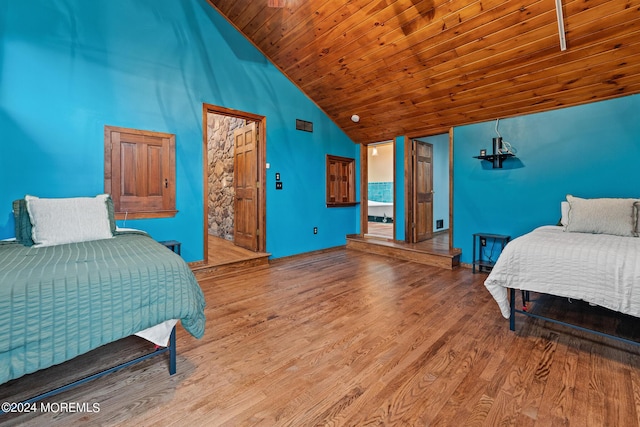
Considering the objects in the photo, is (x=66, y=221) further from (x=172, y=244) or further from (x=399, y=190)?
(x=399, y=190)

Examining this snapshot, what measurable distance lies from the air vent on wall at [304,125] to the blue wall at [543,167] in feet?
7.64

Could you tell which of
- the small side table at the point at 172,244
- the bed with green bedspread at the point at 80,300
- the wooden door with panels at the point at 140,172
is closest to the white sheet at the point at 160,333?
the bed with green bedspread at the point at 80,300

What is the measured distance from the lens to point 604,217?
2479 mm

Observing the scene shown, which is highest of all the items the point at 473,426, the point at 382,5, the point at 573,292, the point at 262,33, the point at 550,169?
the point at 262,33

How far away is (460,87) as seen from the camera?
11.5 ft

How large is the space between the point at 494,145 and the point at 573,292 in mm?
2426

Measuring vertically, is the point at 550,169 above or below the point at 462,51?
below

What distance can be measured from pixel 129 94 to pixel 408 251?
4248 millimetres

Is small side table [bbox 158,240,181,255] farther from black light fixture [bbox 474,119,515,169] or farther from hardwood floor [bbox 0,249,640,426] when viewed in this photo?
black light fixture [bbox 474,119,515,169]

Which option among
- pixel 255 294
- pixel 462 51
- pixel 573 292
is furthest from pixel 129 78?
pixel 573 292

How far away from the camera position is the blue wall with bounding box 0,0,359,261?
2.58m

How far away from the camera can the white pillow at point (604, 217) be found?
2.40 m

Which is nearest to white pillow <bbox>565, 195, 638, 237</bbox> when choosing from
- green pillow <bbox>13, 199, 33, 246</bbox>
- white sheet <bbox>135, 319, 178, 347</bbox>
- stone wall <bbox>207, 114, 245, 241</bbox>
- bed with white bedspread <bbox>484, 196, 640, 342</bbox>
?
bed with white bedspread <bbox>484, 196, 640, 342</bbox>

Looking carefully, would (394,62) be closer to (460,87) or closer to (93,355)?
(460,87)
